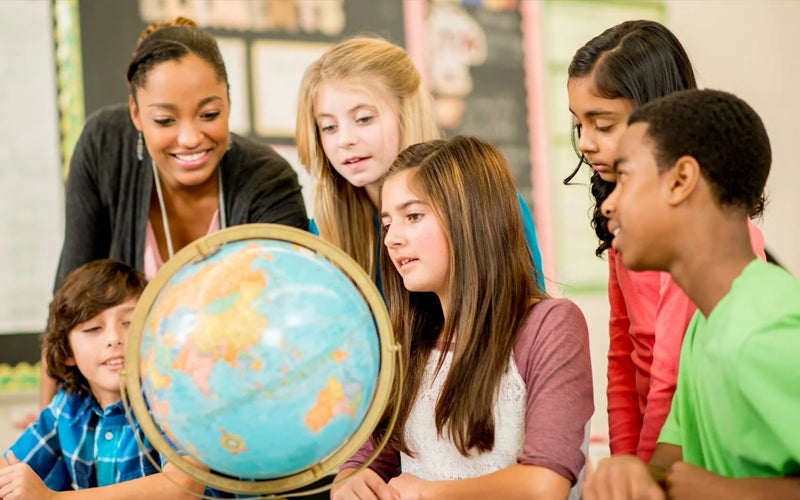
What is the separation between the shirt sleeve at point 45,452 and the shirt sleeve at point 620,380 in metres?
1.36

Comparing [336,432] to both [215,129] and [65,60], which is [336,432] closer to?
[215,129]

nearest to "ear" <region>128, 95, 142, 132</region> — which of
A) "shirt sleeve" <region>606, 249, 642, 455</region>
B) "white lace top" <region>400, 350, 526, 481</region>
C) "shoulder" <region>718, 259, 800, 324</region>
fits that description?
"white lace top" <region>400, 350, 526, 481</region>

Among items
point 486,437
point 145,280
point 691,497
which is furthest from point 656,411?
point 145,280

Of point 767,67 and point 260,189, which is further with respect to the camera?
point 767,67

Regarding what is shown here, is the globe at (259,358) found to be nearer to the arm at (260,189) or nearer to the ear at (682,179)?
the ear at (682,179)

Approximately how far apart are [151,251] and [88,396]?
1.60 ft

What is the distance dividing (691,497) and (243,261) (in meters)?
→ 0.77

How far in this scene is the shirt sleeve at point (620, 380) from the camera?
2180 millimetres

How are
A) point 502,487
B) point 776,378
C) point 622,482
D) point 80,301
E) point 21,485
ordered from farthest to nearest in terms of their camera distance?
point 80,301, point 21,485, point 502,487, point 622,482, point 776,378

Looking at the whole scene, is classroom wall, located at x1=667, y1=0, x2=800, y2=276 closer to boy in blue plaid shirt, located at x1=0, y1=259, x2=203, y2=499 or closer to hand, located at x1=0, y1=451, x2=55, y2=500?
boy in blue plaid shirt, located at x1=0, y1=259, x2=203, y2=499

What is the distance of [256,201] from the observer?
2.63m

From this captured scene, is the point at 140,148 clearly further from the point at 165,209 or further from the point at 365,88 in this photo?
the point at 365,88

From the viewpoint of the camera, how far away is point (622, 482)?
1433 millimetres

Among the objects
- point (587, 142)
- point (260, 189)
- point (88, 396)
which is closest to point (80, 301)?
→ point (88, 396)
